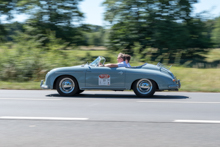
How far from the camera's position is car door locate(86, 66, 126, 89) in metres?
9.19

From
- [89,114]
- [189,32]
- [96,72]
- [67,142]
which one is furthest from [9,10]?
[67,142]

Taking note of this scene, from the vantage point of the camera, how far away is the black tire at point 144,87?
30.2 feet

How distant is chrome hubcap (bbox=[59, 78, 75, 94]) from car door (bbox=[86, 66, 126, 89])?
498 mm

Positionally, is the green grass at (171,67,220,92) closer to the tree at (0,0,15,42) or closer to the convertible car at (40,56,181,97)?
the convertible car at (40,56,181,97)

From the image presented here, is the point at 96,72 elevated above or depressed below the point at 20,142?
above

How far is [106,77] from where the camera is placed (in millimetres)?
9195

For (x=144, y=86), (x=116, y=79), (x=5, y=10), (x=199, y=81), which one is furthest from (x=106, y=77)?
(x=5, y=10)

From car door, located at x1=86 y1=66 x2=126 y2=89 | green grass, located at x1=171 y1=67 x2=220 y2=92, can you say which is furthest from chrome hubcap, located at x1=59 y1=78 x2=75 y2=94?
green grass, located at x1=171 y1=67 x2=220 y2=92

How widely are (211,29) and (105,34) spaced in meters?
8.66

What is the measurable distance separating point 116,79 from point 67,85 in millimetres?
1468

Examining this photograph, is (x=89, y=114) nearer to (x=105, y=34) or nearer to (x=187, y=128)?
(x=187, y=128)

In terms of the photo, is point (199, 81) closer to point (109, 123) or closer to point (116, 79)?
point (116, 79)

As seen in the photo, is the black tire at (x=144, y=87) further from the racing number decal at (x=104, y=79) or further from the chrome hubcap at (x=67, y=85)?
the chrome hubcap at (x=67, y=85)

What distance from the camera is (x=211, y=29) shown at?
26328 mm
